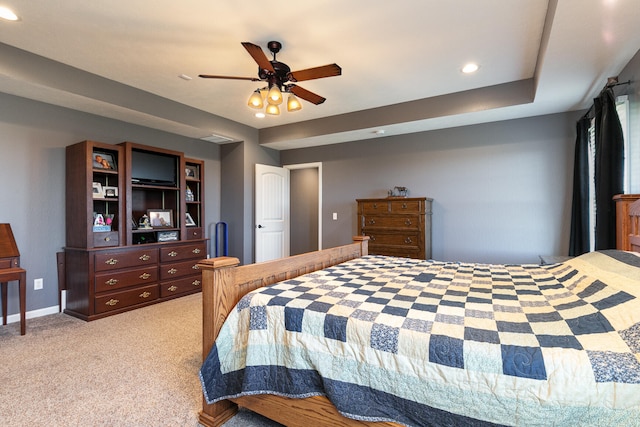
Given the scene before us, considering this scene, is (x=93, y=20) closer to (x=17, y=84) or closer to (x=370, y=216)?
(x=17, y=84)

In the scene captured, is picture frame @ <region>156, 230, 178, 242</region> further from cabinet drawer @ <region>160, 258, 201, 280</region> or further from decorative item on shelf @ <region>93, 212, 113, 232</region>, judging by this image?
decorative item on shelf @ <region>93, 212, 113, 232</region>

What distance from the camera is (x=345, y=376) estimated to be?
52.3 inches

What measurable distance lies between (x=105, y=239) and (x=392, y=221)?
3520 mm

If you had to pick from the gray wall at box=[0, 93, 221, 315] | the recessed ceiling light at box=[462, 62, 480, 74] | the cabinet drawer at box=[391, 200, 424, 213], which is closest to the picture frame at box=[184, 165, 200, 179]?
the gray wall at box=[0, 93, 221, 315]

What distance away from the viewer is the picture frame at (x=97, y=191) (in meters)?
3.54

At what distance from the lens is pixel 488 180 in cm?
414

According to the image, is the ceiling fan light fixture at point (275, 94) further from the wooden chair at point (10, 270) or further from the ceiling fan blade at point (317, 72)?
the wooden chair at point (10, 270)

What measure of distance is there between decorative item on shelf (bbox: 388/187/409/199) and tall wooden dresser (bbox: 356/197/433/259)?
311mm

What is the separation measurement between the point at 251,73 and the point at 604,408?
11.3ft

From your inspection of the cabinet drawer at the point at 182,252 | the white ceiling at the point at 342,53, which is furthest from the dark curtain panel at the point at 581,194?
the cabinet drawer at the point at 182,252

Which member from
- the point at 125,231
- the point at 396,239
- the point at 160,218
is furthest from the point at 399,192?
the point at 125,231

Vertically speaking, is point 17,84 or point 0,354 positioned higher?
point 17,84

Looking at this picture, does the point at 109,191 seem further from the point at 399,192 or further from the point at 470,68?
the point at 470,68

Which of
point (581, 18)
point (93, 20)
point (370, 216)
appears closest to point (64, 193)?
point (93, 20)
